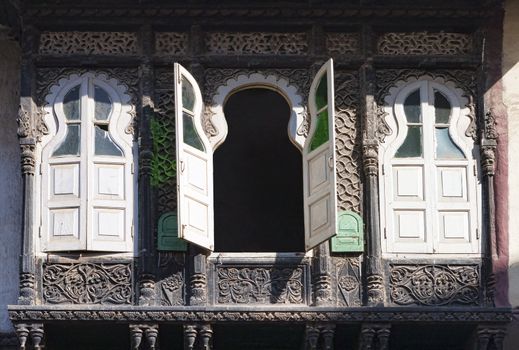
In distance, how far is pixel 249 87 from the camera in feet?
62.0

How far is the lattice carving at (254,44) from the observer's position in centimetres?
1894

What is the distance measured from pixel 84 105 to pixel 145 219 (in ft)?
4.52

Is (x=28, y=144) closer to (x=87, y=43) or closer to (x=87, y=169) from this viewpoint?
(x=87, y=169)

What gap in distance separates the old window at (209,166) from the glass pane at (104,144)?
831mm

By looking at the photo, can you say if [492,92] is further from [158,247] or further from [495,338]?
[158,247]

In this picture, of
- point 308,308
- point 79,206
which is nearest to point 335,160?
point 308,308

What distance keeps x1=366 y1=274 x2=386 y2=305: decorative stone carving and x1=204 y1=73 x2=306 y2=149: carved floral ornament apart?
1.58m

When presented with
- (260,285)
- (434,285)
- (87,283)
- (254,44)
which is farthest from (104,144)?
(434,285)

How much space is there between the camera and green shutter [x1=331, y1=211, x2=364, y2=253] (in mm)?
18297

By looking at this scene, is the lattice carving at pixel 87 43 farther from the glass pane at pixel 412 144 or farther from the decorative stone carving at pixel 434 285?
the decorative stone carving at pixel 434 285

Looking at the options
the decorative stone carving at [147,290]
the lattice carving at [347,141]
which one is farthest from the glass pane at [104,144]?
the lattice carving at [347,141]

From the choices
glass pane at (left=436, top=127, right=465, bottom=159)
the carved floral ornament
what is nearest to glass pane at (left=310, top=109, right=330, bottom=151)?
the carved floral ornament

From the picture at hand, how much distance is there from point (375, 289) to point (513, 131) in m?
2.42

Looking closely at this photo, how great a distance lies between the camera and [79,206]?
18.2 m
